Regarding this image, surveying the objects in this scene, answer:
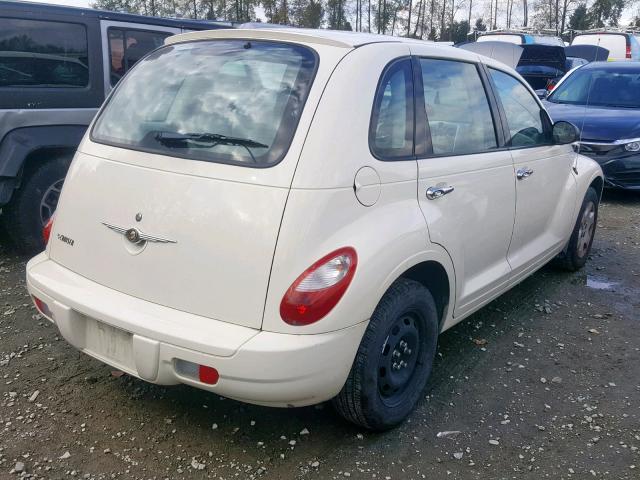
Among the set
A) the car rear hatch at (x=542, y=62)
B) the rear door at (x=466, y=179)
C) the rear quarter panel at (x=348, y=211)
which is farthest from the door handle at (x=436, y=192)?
the car rear hatch at (x=542, y=62)

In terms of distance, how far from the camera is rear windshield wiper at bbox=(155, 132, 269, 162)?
255 cm

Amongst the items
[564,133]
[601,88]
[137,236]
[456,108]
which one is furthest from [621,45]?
[137,236]

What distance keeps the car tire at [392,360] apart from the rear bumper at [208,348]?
0.14 meters

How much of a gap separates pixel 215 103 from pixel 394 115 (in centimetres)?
82

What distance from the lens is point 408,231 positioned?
8.88 ft

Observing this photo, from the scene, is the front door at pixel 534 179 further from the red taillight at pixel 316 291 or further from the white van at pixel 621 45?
the white van at pixel 621 45

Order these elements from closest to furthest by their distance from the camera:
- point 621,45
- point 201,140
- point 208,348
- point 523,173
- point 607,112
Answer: point 208,348
point 201,140
point 523,173
point 607,112
point 621,45

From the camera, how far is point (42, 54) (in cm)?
494

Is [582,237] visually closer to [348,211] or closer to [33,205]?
[348,211]

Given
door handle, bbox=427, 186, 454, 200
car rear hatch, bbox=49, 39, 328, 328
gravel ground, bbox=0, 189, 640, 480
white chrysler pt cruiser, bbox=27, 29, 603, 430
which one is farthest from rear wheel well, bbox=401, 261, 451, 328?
car rear hatch, bbox=49, 39, 328, 328

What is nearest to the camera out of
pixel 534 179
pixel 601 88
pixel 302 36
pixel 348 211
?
pixel 348 211

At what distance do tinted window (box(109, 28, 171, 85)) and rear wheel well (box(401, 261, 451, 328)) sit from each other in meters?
3.68

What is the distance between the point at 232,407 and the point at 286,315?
38.3 inches

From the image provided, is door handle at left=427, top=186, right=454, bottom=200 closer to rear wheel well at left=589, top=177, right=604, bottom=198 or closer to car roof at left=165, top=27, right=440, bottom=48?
car roof at left=165, top=27, right=440, bottom=48
